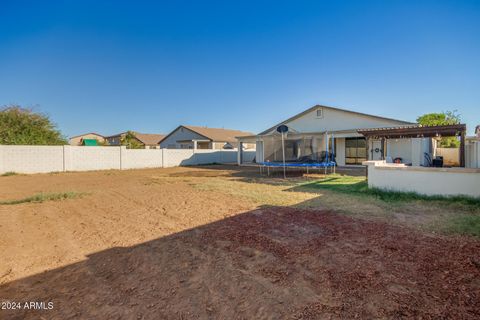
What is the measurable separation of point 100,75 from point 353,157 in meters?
19.8

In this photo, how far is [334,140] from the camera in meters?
17.1

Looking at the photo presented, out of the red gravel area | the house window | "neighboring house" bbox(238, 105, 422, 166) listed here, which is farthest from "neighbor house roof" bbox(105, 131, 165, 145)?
the red gravel area

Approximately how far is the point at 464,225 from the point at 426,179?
2.63 m

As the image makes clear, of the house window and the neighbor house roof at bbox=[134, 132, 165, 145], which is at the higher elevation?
the neighbor house roof at bbox=[134, 132, 165, 145]

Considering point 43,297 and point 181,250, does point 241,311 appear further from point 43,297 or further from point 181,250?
point 43,297

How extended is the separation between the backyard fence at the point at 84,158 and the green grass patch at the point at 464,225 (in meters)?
18.6

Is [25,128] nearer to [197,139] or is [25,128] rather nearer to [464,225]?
[197,139]

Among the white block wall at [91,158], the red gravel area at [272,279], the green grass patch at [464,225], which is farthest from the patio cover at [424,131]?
the white block wall at [91,158]

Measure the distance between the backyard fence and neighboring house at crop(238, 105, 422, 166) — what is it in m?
6.53

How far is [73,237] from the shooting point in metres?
3.84

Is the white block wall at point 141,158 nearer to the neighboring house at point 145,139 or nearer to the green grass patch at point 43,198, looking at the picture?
the green grass patch at point 43,198

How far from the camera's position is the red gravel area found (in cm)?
194

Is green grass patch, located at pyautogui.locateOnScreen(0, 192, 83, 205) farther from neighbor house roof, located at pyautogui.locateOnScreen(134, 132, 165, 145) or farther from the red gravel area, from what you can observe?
neighbor house roof, located at pyautogui.locateOnScreen(134, 132, 165, 145)

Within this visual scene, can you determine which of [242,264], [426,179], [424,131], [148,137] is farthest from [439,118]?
[148,137]
